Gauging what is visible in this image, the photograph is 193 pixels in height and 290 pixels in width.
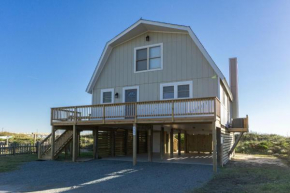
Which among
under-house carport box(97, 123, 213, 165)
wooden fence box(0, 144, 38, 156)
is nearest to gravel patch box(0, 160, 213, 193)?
under-house carport box(97, 123, 213, 165)

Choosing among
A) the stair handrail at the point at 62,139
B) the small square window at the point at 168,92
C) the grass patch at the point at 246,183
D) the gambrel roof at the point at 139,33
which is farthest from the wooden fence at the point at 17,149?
the grass patch at the point at 246,183

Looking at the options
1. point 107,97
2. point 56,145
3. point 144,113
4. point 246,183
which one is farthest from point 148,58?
point 246,183

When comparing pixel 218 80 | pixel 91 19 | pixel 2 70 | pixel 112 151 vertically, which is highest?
pixel 91 19

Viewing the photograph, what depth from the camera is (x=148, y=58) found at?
15.9 meters

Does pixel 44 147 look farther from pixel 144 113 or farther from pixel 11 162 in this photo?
pixel 144 113

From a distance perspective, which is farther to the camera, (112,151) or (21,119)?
(21,119)

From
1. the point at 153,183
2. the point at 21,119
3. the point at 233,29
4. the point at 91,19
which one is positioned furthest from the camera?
the point at 21,119

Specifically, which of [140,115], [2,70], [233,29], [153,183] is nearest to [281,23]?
[233,29]

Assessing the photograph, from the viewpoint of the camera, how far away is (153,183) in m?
8.75

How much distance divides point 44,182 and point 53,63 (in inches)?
846

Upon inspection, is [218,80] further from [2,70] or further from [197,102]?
[2,70]

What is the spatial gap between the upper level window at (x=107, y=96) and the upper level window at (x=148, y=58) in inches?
87.7

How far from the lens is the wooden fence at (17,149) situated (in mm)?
18589

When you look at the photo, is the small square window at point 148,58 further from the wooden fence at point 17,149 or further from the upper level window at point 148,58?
the wooden fence at point 17,149
